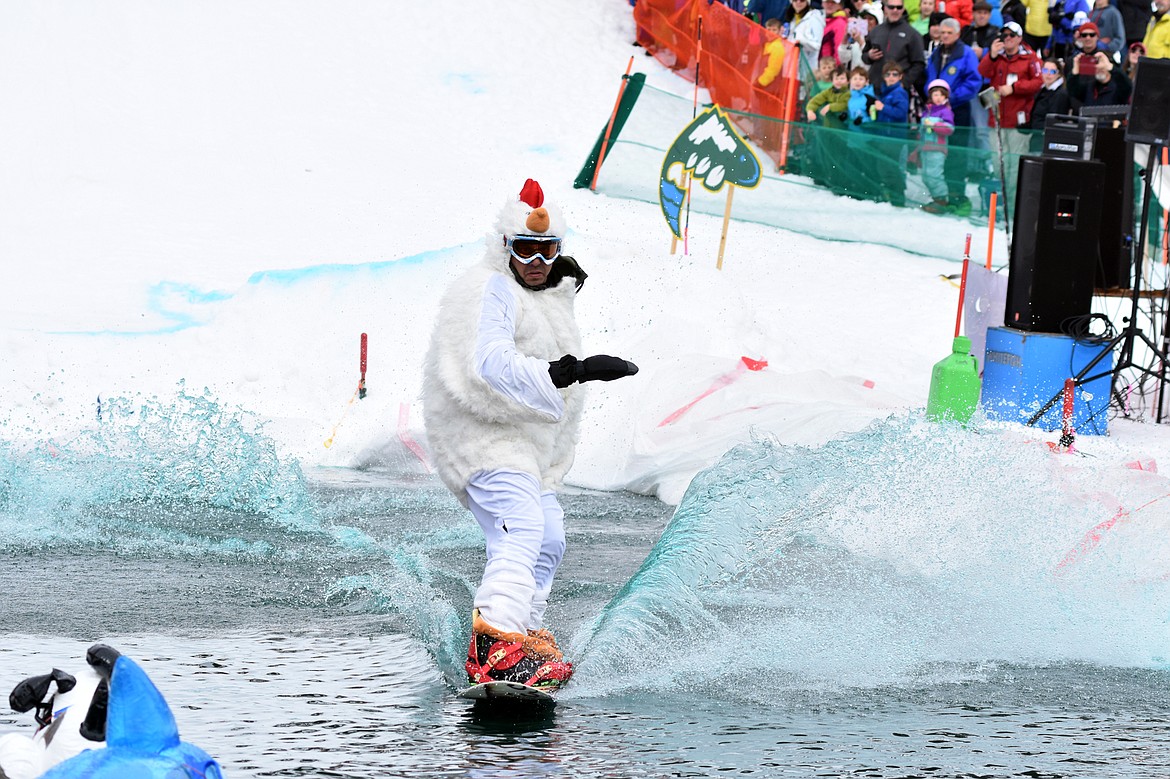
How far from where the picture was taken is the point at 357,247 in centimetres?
1933

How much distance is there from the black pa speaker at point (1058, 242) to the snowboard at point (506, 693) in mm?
6760

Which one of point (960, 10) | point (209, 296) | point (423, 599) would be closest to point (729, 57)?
point (960, 10)

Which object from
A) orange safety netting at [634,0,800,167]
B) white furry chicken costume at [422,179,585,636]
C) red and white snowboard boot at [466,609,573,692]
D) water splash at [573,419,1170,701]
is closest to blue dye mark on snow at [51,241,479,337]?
orange safety netting at [634,0,800,167]

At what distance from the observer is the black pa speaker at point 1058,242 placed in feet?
36.7

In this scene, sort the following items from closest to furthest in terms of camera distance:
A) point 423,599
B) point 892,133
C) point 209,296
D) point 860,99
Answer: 1. point 423,599
2. point 209,296
3. point 892,133
4. point 860,99

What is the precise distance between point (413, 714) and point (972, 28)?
16068 mm

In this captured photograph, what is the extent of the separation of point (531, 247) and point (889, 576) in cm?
224

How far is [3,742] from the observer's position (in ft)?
10.8

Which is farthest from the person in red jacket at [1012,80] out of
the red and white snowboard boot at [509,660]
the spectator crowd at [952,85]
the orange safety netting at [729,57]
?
the red and white snowboard boot at [509,660]

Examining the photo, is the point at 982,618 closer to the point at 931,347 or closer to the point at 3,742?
the point at 3,742

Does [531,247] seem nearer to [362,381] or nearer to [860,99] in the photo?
[362,381]

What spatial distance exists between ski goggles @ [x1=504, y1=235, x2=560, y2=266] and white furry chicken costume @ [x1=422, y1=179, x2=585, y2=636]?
22mm

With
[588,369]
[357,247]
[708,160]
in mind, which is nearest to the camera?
[588,369]

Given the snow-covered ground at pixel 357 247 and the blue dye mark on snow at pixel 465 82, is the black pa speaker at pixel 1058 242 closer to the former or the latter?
the snow-covered ground at pixel 357 247
